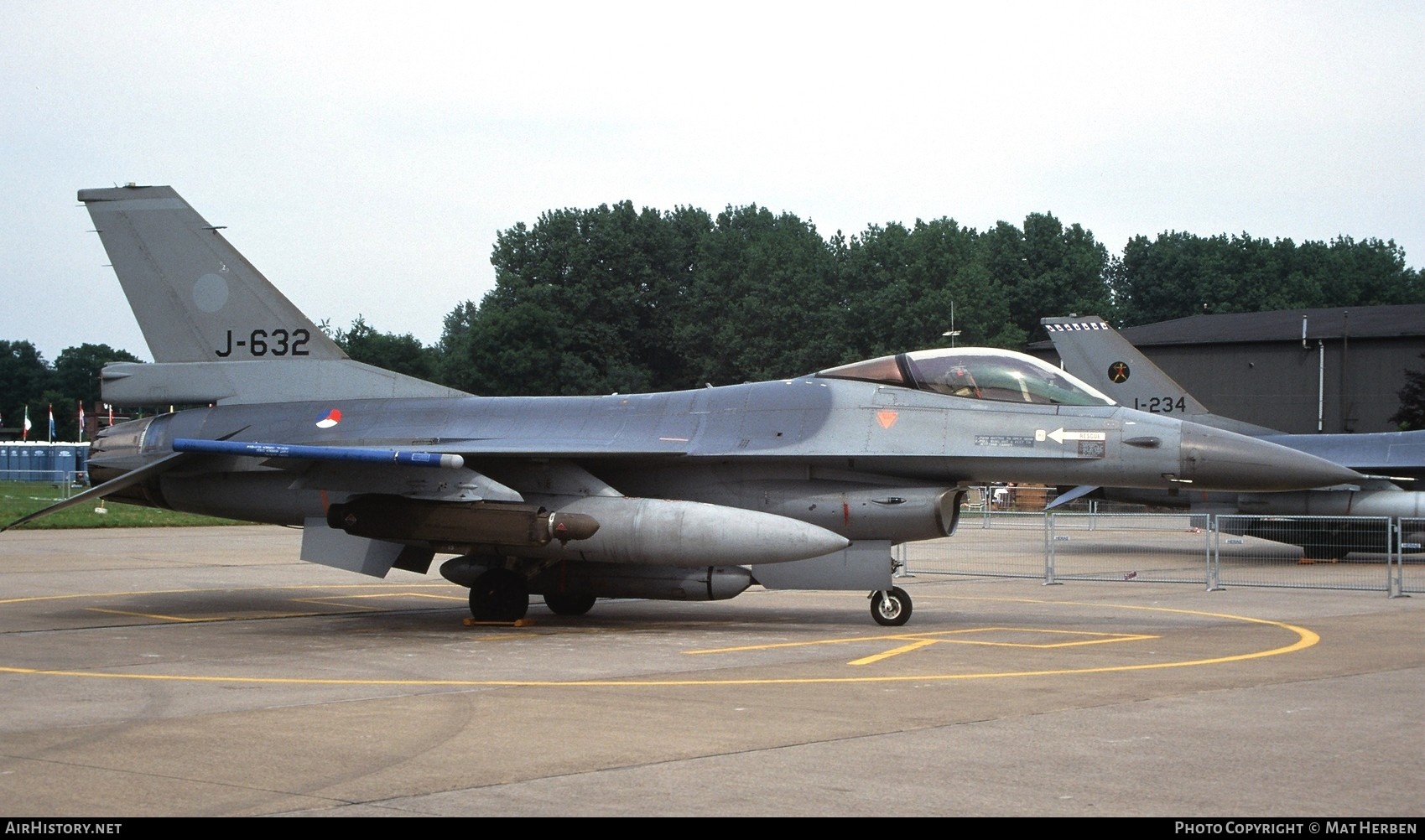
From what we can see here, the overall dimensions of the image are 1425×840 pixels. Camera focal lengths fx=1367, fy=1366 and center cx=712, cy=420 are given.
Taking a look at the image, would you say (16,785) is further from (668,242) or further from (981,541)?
(668,242)

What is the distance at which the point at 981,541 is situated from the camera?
2923 cm

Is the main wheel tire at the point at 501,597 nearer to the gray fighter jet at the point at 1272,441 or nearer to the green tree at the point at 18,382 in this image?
the gray fighter jet at the point at 1272,441

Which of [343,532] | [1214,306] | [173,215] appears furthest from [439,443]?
[1214,306]

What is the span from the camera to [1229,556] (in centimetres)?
2408

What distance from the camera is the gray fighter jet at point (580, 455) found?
43.7 feet

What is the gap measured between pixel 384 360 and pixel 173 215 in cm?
7101

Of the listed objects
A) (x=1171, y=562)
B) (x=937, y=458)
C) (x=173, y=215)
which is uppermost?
(x=173, y=215)

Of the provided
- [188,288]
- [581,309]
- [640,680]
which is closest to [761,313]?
[581,309]

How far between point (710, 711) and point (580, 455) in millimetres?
5512

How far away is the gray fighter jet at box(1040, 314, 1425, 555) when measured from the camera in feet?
81.4

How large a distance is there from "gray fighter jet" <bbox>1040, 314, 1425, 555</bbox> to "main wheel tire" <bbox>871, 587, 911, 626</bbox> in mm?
10054

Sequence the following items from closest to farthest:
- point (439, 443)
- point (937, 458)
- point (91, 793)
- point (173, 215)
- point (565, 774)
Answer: point (91, 793)
point (565, 774)
point (937, 458)
point (439, 443)
point (173, 215)

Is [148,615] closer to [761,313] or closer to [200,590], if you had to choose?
[200,590]

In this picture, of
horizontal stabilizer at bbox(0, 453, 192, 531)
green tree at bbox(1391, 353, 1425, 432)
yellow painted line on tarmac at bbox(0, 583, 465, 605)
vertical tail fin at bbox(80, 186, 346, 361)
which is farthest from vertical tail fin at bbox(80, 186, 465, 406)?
green tree at bbox(1391, 353, 1425, 432)
